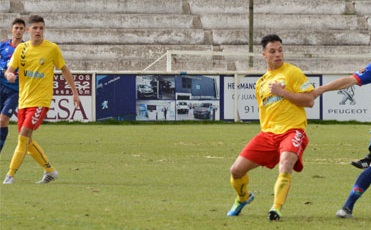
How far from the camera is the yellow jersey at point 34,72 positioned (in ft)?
46.5

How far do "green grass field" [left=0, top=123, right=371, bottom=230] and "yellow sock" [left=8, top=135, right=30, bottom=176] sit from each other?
0.72 feet

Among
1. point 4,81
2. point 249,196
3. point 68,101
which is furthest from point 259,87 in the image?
point 68,101

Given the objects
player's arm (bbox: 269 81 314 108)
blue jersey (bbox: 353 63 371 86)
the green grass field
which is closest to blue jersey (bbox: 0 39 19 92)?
the green grass field

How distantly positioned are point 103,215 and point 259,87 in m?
2.10

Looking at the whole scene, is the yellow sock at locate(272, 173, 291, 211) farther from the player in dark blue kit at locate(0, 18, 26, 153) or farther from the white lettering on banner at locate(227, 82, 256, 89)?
the white lettering on banner at locate(227, 82, 256, 89)

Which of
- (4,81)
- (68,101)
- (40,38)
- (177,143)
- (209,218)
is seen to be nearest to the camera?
(209,218)

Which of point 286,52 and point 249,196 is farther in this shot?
point 286,52

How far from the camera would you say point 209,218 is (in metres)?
10.7

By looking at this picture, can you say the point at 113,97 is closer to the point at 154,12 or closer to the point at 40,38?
the point at 154,12

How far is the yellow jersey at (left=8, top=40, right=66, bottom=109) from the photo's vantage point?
46.5 feet

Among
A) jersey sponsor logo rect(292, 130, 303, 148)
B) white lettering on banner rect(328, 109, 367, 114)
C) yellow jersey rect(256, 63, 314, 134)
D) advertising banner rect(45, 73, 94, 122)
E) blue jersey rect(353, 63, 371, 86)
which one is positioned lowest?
white lettering on banner rect(328, 109, 367, 114)

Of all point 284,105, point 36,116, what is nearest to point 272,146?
point 284,105

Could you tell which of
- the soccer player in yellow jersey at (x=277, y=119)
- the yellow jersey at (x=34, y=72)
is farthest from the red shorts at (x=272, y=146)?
the yellow jersey at (x=34, y=72)

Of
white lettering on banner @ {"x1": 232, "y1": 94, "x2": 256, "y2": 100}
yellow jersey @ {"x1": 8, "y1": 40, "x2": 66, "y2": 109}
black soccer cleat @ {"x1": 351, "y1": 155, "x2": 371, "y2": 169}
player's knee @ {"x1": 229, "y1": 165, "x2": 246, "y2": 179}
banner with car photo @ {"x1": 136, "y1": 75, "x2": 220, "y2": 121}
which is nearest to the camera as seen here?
player's knee @ {"x1": 229, "y1": 165, "x2": 246, "y2": 179}
